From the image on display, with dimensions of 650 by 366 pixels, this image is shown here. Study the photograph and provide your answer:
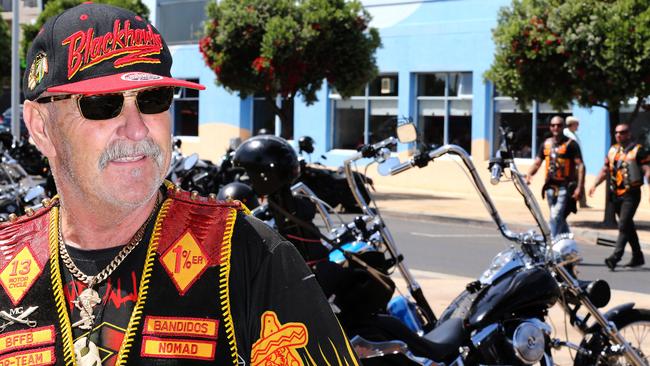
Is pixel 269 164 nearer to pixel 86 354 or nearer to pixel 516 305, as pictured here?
pixel 516 305

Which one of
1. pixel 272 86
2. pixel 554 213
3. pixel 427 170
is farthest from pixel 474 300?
pixel 427 170

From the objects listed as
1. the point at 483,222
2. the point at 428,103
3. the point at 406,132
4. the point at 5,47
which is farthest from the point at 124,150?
the point at 5,47

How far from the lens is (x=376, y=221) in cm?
550

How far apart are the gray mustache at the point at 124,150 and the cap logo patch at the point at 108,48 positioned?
0.51 feet

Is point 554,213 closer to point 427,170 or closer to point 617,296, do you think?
point 617,296

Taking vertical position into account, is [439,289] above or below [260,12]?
below

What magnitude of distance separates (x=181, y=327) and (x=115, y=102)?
46 centimetres

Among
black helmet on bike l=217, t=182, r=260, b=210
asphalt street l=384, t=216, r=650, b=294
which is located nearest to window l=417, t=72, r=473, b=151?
asphalt street l=384, t=216, r=650, b=294

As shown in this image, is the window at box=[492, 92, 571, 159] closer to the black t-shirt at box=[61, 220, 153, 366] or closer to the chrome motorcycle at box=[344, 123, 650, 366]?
the chrome motorcycle at box=[344, 123, 650, 366]

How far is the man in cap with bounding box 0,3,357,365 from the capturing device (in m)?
2.10

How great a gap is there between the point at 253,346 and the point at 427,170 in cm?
2336

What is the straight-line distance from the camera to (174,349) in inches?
82.1

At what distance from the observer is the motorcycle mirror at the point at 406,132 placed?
520 centimetres

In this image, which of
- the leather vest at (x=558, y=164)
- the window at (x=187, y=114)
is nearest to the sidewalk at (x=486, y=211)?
the leather vest at (x=558, y=164)
